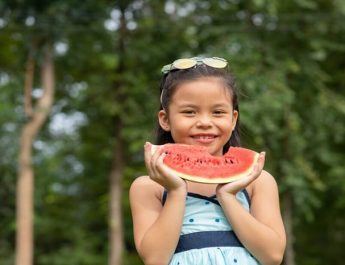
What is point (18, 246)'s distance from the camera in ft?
36.3

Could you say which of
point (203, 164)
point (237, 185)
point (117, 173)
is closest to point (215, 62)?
point (203, 164)

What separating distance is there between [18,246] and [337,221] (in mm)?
6499

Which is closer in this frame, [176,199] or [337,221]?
[176,199]

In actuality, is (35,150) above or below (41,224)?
above

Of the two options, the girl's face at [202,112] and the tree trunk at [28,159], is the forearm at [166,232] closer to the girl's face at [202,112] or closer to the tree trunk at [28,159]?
the girl's face at [202,112]

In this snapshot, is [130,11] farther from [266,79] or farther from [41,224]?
[41,224]

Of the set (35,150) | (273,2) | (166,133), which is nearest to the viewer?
(166,133)

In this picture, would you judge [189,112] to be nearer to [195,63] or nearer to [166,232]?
[195,63]

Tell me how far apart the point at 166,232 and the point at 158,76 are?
9.50m

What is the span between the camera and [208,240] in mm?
2232

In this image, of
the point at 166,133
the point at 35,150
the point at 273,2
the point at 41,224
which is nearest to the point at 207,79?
the point at 166,133

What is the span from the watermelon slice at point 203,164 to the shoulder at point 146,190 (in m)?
0.16

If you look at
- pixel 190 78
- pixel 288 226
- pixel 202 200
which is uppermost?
pixel 190 78

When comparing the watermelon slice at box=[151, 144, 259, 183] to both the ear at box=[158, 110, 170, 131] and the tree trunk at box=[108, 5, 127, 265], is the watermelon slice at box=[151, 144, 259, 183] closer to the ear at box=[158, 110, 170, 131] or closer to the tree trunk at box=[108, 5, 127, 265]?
the ear at box=[158, 110, 170, 131]
